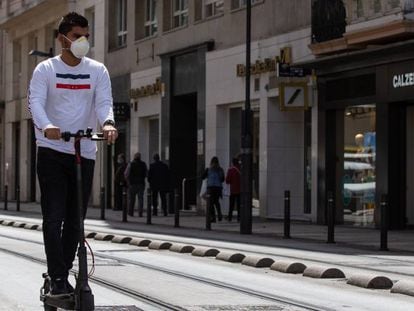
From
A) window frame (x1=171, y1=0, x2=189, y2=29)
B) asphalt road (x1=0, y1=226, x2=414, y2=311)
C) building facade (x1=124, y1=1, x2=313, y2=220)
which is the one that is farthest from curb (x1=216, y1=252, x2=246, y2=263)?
window frame (x1=171, y1=0, x2=189, y2=29)

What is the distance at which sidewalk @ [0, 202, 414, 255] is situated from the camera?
17438 mm

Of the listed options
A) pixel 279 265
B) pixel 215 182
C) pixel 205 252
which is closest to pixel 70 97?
pixel 279 265

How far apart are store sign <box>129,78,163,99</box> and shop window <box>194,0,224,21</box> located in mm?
3341

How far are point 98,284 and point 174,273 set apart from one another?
6.02 feet

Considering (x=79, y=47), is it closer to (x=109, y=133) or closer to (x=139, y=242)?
(x=109, y=133)

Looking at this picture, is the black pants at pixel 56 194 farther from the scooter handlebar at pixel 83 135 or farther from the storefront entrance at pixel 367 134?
the storefront entrance at pixel 367 134

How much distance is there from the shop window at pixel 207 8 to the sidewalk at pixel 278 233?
6824 mm

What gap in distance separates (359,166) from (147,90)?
41.3ft

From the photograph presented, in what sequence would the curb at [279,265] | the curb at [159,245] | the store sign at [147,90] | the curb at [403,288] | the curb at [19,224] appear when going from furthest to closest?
the store sign at [147,90] < the curb at [19,224] < the curb at [159,245] < the curb at [279,265] < the curb at [403,288]

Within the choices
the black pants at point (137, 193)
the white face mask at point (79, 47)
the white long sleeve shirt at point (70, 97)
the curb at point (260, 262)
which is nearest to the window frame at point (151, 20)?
the black pants at point (137, 193)

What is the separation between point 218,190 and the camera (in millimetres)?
25766

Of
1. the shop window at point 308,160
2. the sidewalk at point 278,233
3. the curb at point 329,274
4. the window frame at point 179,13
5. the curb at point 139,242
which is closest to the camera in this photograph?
the curb at point 329,274

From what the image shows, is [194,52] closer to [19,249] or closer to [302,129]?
[302,129]

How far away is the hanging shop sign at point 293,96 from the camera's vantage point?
24.1 metres
